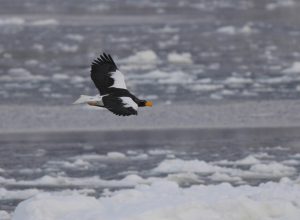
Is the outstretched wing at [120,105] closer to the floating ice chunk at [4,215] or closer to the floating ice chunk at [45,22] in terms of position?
the floating ice chunk at [4,215]

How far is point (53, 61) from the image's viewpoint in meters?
19.2

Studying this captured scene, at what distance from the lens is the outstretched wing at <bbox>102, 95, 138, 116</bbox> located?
7.81 metres

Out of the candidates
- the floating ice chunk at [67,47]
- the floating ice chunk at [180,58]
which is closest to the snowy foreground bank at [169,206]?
the floating ice chunk at [180,58]

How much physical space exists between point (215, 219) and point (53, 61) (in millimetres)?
12713

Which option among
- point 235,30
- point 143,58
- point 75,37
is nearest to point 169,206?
point 143,58

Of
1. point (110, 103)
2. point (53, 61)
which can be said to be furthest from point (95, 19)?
point (110, 103)

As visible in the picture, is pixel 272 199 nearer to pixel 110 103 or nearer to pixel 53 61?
pixel 110 103

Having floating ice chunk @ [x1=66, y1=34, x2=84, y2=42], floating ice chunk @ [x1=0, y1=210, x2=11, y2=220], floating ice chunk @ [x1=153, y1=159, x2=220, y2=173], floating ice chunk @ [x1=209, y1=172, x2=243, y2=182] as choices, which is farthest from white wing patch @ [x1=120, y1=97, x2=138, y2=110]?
floating ice chunk @ [x1=66, y1=34, x2=84, y2=42]

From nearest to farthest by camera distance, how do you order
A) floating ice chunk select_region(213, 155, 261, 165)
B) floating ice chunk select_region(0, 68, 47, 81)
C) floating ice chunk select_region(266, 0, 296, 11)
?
floating ice chunk select_region(213, 155, 261, 165), floating ice chunk select_region(0, 68, 47, 81), floating ice chunk select_region(266, 0, 296, 11)

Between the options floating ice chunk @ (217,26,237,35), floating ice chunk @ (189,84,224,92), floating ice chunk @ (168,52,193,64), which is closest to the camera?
floating ice chunk @ (189,84,224,92)

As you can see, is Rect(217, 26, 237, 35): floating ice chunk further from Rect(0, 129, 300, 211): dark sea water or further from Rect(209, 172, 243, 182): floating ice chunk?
Rect(209, 172, 243, 182): floating ice chunk

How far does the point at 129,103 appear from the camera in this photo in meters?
7.96

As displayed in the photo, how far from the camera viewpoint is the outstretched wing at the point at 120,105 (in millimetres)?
7812

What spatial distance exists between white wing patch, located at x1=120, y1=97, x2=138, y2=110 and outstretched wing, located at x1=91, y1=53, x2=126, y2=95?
604 mm
